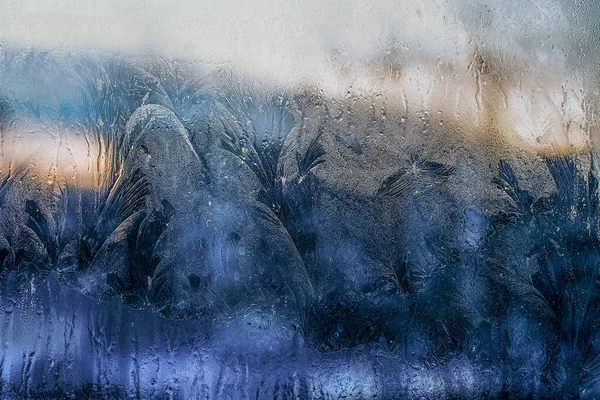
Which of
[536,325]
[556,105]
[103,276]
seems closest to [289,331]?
[103,276]

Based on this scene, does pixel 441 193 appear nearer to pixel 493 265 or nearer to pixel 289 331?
pixel 493 265

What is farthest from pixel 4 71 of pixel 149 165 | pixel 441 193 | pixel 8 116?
pixel 441 193

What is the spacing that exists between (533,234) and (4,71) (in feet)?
5.03

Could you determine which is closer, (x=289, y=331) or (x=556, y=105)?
(x=289, y=331)

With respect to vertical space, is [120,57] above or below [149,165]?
above

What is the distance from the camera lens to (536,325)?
1.44 metres

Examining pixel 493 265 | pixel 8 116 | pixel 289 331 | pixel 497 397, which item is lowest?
pixel 497 397

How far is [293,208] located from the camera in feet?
4.67

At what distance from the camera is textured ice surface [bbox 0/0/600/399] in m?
1.39

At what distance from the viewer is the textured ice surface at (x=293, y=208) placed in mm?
1393

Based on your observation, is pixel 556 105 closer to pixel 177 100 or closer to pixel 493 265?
pixel 493 265

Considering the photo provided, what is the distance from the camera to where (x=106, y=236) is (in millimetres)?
1408

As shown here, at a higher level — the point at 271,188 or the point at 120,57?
the point at 120,57

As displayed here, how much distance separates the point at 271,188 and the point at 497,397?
83 centimetres
